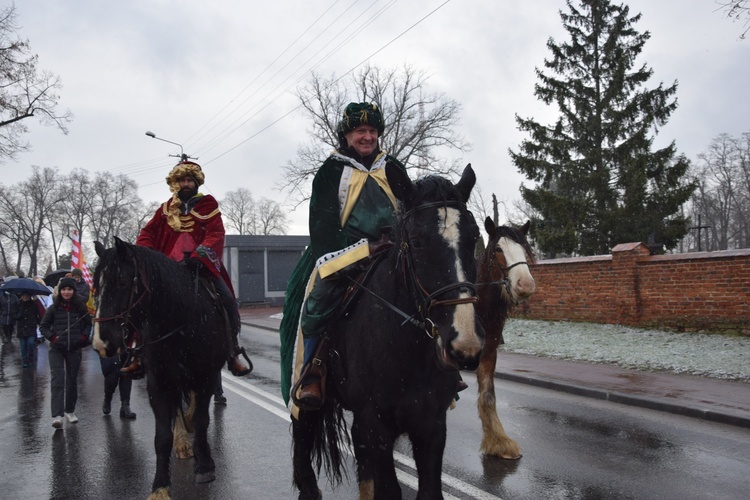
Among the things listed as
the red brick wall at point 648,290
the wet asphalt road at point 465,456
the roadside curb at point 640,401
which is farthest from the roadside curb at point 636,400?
the red brick wall at point 648,290

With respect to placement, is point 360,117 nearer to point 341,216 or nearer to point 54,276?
point 341,216

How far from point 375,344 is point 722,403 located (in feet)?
20.7

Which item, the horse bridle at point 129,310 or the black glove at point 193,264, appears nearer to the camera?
the horse bridle at point 129,310

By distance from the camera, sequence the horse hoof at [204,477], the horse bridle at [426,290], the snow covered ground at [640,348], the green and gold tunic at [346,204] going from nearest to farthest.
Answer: the horse bridle at [426,290] → the green and gold tunic at [346,204] → the horse hoof at [204,477] → the snow covered ground at [640,348]

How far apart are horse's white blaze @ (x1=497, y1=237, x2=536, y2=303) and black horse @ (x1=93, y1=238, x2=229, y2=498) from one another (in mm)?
2770

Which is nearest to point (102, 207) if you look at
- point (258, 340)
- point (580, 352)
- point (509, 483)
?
point (258, 340)

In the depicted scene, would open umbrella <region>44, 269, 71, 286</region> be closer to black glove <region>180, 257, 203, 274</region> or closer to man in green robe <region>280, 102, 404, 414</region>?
black glove <region>180, 257, 203, 274</region>

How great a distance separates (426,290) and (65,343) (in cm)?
682

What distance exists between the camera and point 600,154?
26203 millimetres

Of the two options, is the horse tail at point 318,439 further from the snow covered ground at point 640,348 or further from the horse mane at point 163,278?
the snow covered ground at point 640,348

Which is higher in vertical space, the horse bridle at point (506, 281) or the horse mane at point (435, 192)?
the horse mane at point (435, 192)

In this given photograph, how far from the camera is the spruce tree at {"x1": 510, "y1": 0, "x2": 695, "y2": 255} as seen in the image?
24984mm

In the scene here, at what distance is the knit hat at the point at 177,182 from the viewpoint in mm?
5797

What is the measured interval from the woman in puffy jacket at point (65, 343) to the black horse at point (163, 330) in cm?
303
